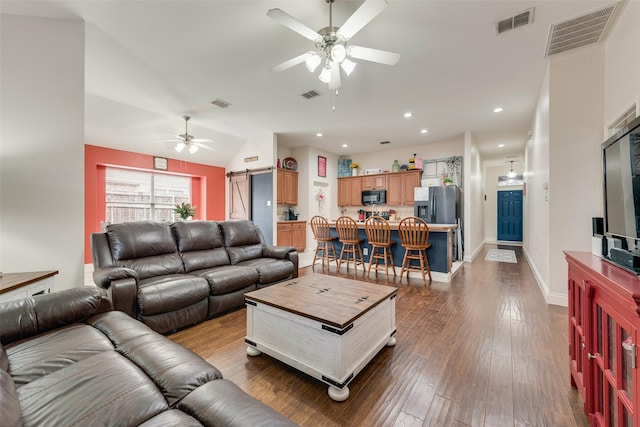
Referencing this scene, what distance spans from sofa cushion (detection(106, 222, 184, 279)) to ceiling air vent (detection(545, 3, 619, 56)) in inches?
178

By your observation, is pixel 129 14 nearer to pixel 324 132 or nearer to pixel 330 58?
pixel 330 58

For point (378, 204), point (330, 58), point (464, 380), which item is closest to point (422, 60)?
point (330, 58)

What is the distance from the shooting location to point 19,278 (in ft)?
6.20

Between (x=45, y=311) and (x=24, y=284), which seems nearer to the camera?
(x=45, y=311)

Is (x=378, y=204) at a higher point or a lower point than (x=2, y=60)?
lower

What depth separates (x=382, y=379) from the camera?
1.73m

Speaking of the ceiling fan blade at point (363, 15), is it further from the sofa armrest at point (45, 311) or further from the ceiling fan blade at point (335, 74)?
the sofa armrest at point (45, 311)

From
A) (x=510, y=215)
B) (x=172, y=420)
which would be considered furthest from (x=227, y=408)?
(x=510, y=215)

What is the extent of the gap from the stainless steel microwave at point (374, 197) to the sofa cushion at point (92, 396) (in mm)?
6264

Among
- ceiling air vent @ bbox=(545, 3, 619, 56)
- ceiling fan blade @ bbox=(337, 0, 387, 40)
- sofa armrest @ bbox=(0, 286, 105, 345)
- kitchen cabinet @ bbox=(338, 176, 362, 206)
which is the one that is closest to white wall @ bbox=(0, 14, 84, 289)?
sofa armrest @ bbox=(0, 286, 105, 345)

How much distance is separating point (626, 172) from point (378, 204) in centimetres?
564

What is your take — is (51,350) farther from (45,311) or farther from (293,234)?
(293,234)

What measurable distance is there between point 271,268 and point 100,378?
7.40ft

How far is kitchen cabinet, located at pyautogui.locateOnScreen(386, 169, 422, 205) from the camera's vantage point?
249 inches
